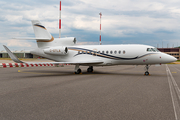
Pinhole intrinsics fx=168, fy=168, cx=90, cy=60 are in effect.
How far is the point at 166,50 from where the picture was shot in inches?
4589

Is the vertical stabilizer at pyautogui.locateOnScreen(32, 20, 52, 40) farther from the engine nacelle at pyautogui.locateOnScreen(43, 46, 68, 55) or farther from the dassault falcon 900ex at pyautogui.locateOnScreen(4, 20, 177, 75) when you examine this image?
the engine nacelle at pyautogui.locateOnScreen(43, 46, 68, 55)

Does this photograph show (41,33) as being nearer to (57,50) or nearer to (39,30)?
(39,30)

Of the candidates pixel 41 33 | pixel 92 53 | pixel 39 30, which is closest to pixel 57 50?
pixel 41 33

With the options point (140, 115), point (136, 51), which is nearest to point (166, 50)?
point (136, 51)

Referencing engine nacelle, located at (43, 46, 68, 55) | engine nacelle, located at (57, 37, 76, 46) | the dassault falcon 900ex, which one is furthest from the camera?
engine nacelle, located at (57, 37, 76, 46)

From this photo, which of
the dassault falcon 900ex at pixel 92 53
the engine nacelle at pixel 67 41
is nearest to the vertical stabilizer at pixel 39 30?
the dassault falcon 900ex at pixel 92 53

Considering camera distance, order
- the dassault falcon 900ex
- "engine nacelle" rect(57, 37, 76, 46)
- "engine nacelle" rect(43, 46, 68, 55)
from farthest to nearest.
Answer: "engine nacelle" rect(57, 37, 76, 46) → "engine nacelle" rect(43, 46, 68, 55) → the dassault falcon 900ex

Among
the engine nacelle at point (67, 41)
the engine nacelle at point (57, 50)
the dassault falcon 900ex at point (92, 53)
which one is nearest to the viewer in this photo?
the dassault falcon 900ex at point (92, 53)

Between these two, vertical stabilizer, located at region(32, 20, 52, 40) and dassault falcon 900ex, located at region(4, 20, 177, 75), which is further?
vertical stabilizer, located at region(32, 20, 52, 40)

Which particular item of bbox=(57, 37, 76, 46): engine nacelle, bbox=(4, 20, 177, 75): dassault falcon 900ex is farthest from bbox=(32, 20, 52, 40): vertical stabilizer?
bbox=(57, 37, 76, 46): engine nacelle

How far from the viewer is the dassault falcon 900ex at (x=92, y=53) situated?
658 inches

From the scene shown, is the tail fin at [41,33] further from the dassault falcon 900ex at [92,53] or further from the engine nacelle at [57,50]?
the engine nacelle at [57,50]

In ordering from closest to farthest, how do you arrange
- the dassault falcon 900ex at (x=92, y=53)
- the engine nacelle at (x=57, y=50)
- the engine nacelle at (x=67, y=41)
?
1. the dassault falcon 900ex at (x=92, y=53)
2. the engine nacelle at (x=57, y=50)
3. the engine nacelle at (x=67, y=41)

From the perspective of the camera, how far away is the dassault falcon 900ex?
16.7 metres
